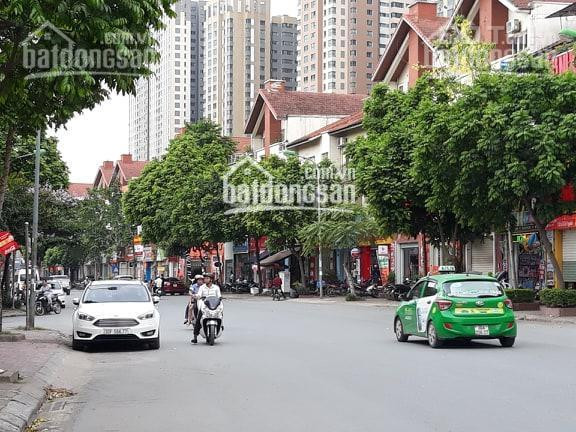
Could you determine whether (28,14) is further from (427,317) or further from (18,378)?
(427,317)

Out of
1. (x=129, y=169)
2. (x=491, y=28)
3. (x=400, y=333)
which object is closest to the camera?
(x=400, y=333)

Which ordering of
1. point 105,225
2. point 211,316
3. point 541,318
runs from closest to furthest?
point 211,316 < point 541,318 < point 105,225

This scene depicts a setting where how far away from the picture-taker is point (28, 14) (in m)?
9.27

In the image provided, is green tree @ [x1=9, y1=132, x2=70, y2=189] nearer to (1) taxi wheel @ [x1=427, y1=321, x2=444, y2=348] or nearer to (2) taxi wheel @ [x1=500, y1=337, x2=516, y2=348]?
(1) taxi wheel @ [x1=427, y1=321, x2=444, y2=348]

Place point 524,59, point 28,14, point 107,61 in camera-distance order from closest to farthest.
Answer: point 28,14
point 107,61
point 524,59

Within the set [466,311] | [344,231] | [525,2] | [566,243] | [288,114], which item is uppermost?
[525,2]

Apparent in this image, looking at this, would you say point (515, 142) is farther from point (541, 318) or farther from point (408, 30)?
point (408, 30)

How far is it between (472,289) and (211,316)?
6139 mm

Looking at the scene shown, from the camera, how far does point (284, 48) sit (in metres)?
184

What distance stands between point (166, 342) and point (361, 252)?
116ft

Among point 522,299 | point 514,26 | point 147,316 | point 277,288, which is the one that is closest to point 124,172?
point 277,288

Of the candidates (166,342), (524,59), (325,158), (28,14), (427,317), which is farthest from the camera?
(325,158)

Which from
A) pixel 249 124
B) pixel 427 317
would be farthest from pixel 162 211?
pixel 427 317

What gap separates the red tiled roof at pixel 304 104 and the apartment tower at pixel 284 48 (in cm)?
10919
